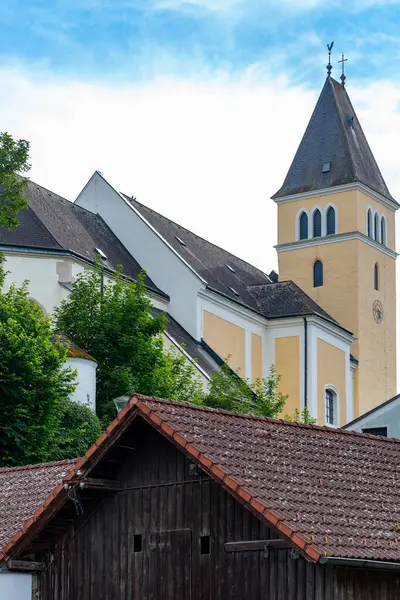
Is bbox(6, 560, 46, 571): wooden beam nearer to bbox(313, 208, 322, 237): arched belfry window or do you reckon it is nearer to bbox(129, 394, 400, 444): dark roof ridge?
bbox(129, 394, 400, 444): dark roof ridge

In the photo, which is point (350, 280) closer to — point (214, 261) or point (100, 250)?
point (214, 261)

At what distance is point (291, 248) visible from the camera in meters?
74.6

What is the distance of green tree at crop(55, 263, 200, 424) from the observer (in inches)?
1818

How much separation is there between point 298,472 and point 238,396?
3326cm

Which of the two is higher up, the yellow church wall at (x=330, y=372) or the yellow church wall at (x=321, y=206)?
the yellow church wall at (x=321, y=206)

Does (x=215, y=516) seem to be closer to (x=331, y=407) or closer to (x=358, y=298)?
(x=331, y=407)

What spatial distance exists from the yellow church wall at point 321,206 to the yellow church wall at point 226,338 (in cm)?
1230

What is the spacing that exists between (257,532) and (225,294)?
1773 inches

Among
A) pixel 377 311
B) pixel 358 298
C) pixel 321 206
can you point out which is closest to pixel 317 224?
pixel 321 206

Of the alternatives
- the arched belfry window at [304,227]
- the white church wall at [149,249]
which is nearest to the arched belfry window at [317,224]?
the arched belfry window at [304,227]

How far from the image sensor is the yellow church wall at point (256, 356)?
210 ft

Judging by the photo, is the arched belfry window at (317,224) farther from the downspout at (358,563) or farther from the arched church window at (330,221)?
the downspout at (358,563)

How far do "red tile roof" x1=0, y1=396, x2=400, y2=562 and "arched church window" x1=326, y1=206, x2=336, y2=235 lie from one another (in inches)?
2091

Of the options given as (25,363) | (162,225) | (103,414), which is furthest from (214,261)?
(25,363)
